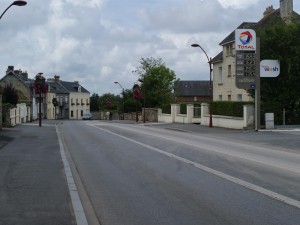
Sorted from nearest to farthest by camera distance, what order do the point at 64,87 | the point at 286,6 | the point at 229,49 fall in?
the point at 286,6, the point at 229,49, the point at 64,87

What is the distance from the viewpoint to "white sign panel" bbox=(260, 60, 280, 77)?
3401 cm

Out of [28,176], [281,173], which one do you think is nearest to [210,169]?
[281,173]

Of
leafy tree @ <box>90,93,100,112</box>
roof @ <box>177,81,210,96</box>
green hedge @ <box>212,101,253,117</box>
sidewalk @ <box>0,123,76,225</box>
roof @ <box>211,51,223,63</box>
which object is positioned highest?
roof @ <box>211,51,223,63</box>

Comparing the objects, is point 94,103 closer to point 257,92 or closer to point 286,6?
point 286,6

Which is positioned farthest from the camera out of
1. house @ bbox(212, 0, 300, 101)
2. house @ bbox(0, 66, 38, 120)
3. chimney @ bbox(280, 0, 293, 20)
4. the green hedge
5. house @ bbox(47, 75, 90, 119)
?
house @ bbox(47, 75, 90, 119)

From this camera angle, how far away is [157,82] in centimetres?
8156

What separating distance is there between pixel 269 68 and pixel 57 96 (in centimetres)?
8387

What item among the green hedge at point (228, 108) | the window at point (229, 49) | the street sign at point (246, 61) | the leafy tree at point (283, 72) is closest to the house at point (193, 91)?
the window at point (229, 49)

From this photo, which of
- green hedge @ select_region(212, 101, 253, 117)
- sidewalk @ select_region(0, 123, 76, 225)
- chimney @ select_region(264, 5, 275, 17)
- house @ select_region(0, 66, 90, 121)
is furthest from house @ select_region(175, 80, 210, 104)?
sidewalk @ select_region(0, 123, 76, 225)

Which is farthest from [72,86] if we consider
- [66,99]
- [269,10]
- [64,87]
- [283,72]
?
[283,72]

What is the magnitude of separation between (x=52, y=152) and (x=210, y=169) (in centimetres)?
736

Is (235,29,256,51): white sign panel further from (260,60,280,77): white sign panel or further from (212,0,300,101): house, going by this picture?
(212,0,300,101): house

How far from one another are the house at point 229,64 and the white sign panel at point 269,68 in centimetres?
1599

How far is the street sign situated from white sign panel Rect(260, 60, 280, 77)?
0.63 metres
